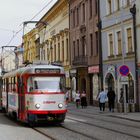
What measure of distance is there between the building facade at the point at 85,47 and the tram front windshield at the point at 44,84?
22127 mm

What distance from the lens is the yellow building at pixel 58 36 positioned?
190 ft

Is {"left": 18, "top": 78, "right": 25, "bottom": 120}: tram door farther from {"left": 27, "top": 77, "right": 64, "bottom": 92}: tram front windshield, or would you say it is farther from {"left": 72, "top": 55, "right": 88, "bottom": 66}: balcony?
{"left": 72, "top": 55, "right": 88, "bottom": 66}: balcony

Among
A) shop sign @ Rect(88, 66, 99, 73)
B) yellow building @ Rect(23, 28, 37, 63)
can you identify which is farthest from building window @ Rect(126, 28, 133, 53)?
yellow building @ Rect(23, 28, 37, 63)

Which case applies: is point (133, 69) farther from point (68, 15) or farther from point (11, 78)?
point (68, 15)

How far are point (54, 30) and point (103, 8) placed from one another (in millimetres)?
22720

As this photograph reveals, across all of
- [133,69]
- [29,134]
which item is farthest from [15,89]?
[133,69]

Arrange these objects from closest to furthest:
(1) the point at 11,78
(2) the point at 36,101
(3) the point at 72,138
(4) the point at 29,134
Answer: (3) the point at 72,138 → (4) the point at 29,134 → (2) the point at 36,101 → (1) the point at 11,78

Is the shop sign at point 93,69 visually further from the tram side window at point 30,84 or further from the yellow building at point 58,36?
the tram side window at point 30,84

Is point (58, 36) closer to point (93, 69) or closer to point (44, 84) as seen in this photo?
point (93, 69)

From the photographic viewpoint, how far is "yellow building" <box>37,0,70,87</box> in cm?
5781

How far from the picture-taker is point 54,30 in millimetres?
65500

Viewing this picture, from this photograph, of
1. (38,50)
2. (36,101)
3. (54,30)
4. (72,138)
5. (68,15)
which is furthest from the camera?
(38,50)

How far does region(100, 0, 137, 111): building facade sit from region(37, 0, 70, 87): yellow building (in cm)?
→ 1439

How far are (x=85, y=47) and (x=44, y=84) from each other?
2805 centimetres
